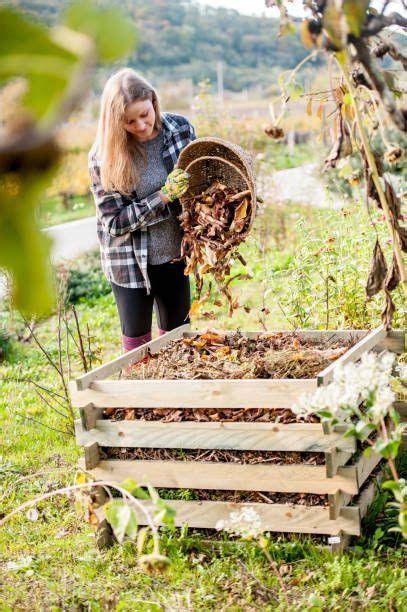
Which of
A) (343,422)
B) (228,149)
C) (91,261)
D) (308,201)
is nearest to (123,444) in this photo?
(343,422)

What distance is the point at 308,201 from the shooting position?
9711 mm

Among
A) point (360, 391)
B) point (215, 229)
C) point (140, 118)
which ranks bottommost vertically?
point (360, 391)

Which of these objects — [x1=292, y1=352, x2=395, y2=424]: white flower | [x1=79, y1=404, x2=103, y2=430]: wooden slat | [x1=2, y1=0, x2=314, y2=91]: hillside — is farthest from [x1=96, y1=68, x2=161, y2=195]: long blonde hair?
[x1=2, y1=0, x2=314, y2=91]: hillside

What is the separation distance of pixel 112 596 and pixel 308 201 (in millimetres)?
7855

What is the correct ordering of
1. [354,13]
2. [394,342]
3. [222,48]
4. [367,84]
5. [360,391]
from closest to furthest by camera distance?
[354,13]
[360,391]
[367,84]
[394,342]
[222,48]

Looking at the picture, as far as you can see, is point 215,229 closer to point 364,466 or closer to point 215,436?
point 215,436

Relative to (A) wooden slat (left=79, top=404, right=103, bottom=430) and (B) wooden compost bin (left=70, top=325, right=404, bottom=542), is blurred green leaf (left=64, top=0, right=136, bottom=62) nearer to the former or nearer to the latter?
(B) wooden compost bin (left=70, top=325, right=404, bottom=542)

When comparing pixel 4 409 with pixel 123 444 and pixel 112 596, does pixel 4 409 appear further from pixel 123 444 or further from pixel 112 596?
pixel 112 596

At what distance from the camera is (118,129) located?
3.23 meters

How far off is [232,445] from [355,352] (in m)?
0.58

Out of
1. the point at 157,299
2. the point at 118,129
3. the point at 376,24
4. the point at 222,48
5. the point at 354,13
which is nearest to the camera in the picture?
the point at 354,13

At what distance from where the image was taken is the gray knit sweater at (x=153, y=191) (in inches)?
134

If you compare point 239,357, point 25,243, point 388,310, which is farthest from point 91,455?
point 25,243

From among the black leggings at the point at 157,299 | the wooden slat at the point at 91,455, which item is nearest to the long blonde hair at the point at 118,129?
the black leggings at the point at 157,299
